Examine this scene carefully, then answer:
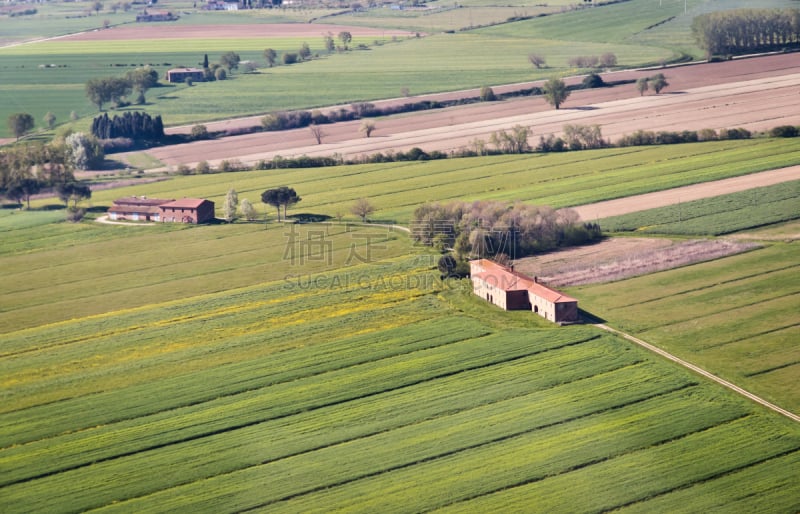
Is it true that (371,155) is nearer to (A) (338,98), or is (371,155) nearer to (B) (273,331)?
(A) (338,98)

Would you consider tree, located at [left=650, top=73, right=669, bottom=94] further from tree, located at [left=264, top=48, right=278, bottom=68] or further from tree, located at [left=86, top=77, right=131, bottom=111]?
tree, located at [left=86, top=77, right=131, bottom=111]

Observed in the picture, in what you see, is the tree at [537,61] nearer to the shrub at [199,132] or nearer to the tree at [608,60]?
the tree at [608,60]

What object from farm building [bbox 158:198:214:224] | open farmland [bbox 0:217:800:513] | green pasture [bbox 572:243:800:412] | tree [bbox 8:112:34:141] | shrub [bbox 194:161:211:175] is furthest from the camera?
tree [bbox 8:112:34:141]

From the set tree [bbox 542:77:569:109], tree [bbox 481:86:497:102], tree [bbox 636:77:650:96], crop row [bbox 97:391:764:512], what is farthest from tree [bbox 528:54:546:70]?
crop row [bbox 97:391:764:512]

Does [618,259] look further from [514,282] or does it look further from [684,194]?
[684,194]

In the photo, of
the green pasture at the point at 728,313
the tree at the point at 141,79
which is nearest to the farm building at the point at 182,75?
the tree at the point at 141,79

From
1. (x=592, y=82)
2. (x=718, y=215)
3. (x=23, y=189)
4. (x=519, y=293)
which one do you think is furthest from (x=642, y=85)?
(x=23, y=189)

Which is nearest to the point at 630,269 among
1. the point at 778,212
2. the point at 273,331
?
the point at 778,212
